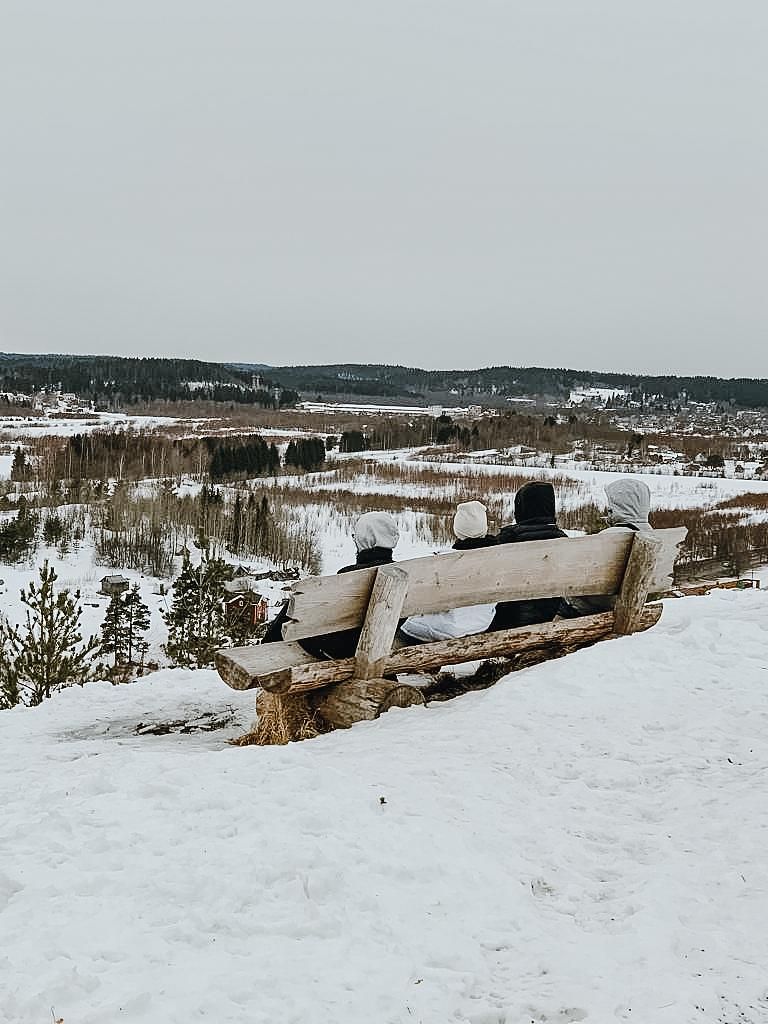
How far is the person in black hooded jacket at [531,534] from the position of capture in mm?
5305

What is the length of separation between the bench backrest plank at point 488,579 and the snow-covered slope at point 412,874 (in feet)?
2.24

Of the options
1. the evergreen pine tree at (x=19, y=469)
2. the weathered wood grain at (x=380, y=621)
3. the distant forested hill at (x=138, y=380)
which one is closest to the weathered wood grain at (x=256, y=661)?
the weathered wood grain at (x=380, y=621)

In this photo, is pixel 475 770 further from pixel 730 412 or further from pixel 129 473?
pixel 730 412

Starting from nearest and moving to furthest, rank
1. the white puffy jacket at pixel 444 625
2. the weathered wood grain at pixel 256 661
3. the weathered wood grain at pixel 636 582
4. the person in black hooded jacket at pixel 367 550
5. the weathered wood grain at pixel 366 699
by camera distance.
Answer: the weathered wood grain at pixel 256 661
the weathered wood grain at pixel 366 699
the person in black hooded jacket at pixel 367 550
the white puffy jacket at pixel 444 625
the weathered wood grain at pixel 636 582

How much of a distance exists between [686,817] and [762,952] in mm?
898

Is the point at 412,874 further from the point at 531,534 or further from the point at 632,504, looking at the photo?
the point at 632,504

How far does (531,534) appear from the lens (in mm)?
5430

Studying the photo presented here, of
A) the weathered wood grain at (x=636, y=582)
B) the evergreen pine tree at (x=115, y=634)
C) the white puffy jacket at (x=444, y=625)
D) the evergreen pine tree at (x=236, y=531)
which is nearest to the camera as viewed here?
the white puffy jacket at (x=444, y=625)

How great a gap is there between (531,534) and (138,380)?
13140 cm

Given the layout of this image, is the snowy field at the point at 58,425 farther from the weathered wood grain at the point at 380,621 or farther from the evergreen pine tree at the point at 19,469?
the weathered wood grain at the point at 380,621

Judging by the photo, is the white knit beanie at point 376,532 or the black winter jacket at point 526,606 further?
the black winter jacket at point 526,606

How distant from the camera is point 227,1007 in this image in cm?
215

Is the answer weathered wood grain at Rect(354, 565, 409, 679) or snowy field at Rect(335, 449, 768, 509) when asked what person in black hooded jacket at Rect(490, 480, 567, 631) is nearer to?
weathered wood grain at Rect(354, 565, 409, 679)

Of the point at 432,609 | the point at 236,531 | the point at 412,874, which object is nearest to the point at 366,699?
the point at 432,609
